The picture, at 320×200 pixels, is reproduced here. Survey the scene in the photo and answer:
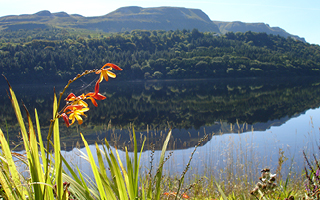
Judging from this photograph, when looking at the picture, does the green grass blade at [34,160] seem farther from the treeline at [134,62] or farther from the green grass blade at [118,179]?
the treeline at [134,62]

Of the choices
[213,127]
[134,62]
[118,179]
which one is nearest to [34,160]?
[118,179]

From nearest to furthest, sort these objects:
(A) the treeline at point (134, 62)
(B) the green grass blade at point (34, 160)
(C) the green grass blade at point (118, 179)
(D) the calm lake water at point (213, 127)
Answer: (B) the green grass blade at point (34, 160) < (C) the green grass blade at point (118, 179) < (D) the calm lake water at point (213, 127) < (A) the treeline at point (134, 62)

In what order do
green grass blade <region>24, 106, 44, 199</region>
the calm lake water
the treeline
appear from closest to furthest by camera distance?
green grass blade <region>24, 106, 44, 199</region>, the calm lake water, the treeline

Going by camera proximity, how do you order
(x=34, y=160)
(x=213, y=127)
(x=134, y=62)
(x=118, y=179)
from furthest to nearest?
(x=134, y=62) < (x=213, y=127) < (x=118, y=179) < (x=34, y=160)

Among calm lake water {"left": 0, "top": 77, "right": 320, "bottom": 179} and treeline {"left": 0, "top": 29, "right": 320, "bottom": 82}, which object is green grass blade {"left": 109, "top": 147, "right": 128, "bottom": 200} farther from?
treeline {"left": 0, "top": 29, "right": 320, "bottom": 82}

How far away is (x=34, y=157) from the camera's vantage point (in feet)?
3.41

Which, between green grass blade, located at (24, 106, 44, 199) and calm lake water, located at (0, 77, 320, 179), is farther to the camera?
calm lake water, located at (0, 77, 320, 179)

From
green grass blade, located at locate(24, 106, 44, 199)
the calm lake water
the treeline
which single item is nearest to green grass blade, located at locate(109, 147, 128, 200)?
green grass blade, located at locate(24, 106, 44, 199)

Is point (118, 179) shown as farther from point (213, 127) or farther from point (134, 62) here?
point (134, 62)

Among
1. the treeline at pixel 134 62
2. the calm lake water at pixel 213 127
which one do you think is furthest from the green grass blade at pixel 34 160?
the treeline at pixel 134 62

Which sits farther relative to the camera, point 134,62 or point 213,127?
point 134,62

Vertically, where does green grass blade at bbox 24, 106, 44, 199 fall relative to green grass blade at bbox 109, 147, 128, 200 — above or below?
above

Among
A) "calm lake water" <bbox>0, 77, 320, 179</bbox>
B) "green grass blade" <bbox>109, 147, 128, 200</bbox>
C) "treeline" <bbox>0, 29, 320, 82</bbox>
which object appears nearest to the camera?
"green grass blade" <bbox>109, 147, 128, 200</bbox>

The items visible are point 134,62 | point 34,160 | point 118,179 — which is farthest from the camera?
point 134,62
